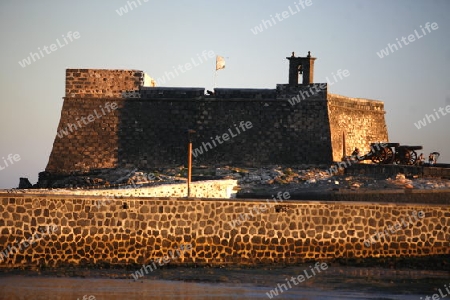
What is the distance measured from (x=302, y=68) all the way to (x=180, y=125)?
212 inches

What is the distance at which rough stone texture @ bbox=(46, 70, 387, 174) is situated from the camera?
117 feet

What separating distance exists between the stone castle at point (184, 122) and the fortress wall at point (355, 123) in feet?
1.06

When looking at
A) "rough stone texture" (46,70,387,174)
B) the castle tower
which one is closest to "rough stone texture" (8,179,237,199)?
"rough stone texture" (46,70,387,174)

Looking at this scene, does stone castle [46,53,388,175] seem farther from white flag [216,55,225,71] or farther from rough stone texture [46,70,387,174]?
white flag [216,55,225,71]

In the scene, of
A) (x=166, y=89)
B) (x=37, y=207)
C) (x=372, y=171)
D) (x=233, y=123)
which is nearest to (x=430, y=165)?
(x=372, y=171)

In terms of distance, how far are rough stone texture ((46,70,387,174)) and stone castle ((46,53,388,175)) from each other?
4 cm

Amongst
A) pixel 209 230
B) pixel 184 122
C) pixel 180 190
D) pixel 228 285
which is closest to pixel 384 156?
pixel 184 122

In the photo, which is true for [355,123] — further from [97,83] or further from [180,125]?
[97,83]

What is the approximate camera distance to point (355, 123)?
1523 inches

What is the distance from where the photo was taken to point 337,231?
19125mm

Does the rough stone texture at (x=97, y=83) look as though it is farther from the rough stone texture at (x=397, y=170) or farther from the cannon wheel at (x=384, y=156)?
the cannon wheel at (x=384, y=156)

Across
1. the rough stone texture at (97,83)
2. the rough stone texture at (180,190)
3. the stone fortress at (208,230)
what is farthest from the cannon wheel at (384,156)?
the stone fortress at (208,230)

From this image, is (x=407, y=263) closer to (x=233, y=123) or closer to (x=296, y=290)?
(x=296, y=290)

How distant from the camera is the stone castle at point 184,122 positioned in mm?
35812
